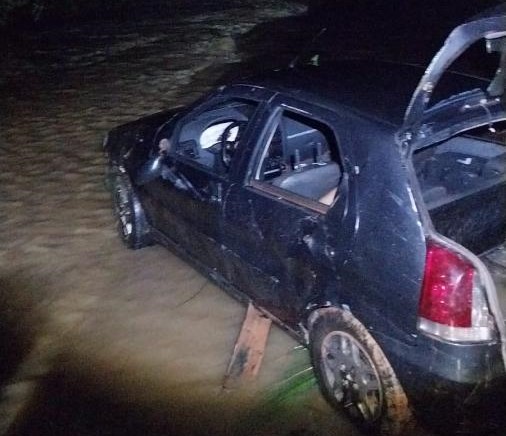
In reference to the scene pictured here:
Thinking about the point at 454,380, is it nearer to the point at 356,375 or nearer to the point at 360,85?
the point at 356,375

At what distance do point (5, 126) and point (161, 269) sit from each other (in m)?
5.12

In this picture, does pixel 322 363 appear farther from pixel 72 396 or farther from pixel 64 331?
pixel 64 331

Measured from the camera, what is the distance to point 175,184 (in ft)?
14.3

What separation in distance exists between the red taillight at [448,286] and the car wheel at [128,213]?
9.42ft

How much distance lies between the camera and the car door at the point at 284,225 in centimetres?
319

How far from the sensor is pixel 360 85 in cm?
345

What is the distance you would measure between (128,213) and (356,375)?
2.68 metres

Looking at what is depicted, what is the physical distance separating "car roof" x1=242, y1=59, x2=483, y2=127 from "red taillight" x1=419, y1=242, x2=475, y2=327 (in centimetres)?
63

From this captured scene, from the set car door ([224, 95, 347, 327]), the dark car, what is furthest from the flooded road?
car door ([224, 95, 347, 327])

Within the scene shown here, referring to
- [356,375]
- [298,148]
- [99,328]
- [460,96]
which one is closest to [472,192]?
[460,96]

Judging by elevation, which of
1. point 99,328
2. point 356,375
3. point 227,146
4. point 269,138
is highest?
point 269,138

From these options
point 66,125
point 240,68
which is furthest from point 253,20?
point 66,125

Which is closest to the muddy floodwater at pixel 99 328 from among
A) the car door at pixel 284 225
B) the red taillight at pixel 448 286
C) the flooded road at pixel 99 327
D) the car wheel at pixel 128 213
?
the flooded road at pixel 99 327

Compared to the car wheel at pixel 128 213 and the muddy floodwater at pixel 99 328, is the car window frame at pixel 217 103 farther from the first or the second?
the muddy floodwater at pixel 99 328
